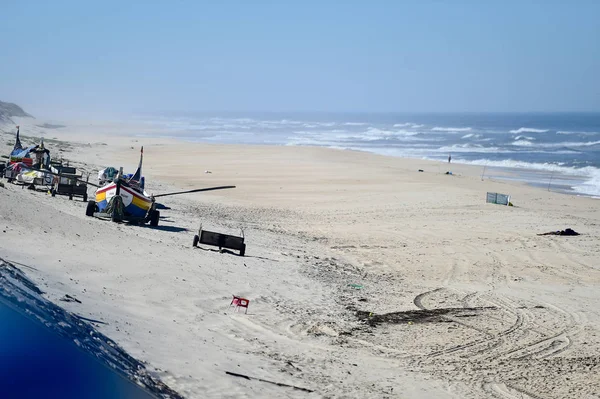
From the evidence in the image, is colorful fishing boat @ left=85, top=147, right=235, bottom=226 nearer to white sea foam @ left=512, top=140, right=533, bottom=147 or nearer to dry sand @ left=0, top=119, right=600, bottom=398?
dry sand @ left=0, top=119, right=600, bottom=398

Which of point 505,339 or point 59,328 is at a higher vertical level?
point 59,328

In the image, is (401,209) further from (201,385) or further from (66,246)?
(201,385)

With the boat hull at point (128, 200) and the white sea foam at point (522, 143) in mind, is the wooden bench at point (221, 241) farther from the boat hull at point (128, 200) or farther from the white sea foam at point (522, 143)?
the white sea foam at point (522, 143)

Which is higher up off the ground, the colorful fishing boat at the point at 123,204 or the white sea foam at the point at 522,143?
the white sea foam at the point at 522,143

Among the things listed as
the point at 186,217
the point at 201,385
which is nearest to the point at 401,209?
the point at 186,217

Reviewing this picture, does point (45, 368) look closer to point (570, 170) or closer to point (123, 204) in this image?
point (123, 204)

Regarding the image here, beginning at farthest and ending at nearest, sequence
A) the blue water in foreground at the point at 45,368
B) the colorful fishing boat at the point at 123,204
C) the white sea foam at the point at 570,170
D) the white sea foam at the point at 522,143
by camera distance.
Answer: the white sea foam at the point at 522,143 → the white sea foam at the point at 570,170 → the colorful fishing boat at the point at 123,204 → the blue water in foreground at the point at 45,368

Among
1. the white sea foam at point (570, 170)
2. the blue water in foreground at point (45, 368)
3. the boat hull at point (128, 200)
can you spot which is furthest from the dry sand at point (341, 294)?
the white sea foam at point (570, 170)
